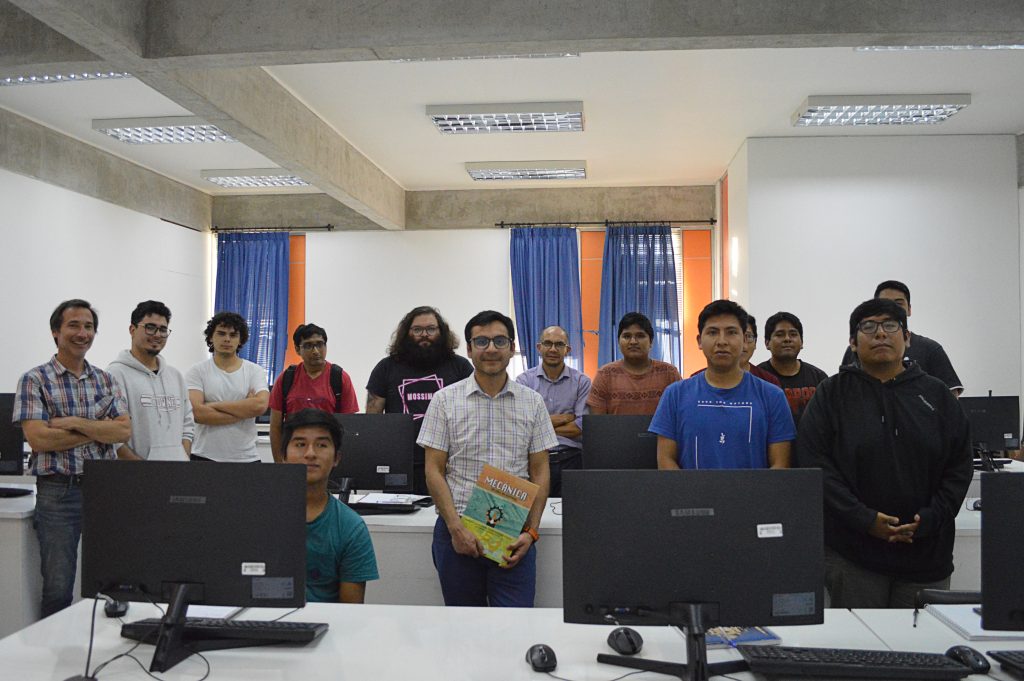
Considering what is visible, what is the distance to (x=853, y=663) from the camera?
164 centimetres


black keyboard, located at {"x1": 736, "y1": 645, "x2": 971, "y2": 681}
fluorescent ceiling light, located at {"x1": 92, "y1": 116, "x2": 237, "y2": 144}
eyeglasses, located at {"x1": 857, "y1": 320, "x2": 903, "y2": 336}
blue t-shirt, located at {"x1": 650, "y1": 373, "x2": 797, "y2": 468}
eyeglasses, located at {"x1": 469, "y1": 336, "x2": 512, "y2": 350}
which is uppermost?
fluorescent ceiling light, located at {"x1": 92, "y1": 116, "x2": 237, "y2": 144}

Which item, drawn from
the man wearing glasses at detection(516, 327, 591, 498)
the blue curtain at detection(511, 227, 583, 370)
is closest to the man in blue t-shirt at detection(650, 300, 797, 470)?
the man wearing glasses at detection(516, 327, 591, 498)

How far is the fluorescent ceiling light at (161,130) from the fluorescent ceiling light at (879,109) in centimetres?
455

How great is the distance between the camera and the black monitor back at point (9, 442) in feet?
11.7

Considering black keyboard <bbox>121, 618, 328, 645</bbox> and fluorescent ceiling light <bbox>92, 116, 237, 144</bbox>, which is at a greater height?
fluorescent ceiling light <bbox>92, 116, 237, 144</bbox>

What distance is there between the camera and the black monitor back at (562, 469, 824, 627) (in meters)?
1.62

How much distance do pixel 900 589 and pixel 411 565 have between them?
1.81 meters

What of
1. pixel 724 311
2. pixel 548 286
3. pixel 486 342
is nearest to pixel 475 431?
pixel 486 342

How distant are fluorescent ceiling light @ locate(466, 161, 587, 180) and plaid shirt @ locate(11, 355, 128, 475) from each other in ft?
15.9

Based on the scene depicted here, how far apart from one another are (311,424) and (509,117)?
423 centimetres

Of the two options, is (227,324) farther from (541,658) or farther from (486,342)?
(541,658)

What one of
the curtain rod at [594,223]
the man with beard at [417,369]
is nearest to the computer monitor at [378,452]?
the man with beard at [417,369]

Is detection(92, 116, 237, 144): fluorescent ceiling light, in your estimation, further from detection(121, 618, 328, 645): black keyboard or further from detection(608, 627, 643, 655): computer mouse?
detection(608, 627, 643, 655): computer mouse

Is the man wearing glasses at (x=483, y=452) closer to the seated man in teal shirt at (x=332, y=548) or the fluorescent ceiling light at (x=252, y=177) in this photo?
the seated man in teal shirt at (x=332, y=548)
